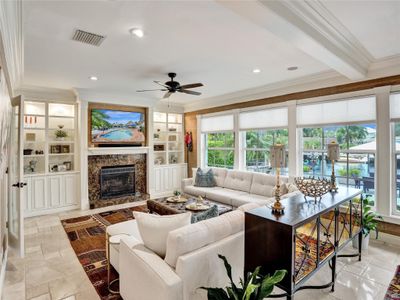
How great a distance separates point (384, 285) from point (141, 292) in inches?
104

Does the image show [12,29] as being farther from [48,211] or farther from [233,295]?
[48,211]

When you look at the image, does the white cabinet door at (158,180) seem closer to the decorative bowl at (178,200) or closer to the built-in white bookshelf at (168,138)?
the built-in white bookshelf at (168,138)

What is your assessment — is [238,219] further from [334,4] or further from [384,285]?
[334,4]

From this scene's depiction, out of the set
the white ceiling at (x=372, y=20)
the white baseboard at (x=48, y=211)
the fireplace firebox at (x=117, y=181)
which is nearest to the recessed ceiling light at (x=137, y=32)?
the white ceiling at (x=372, y=20)

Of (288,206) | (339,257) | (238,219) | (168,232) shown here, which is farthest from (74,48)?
(339,257)

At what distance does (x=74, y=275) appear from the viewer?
2740 mm

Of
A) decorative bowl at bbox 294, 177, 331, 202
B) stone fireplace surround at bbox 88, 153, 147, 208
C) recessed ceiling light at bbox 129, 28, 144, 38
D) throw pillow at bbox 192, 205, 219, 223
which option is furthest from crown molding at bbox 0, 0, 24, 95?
stone fireplace surround at bbox 88, 153, 147, 208

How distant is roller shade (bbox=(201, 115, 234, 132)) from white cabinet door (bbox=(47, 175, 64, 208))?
403cm

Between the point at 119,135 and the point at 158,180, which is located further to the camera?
the point at 158,180

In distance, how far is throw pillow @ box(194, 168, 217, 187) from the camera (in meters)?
5.79

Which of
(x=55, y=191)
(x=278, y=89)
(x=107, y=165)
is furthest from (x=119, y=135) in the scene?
(x=278, y=89)

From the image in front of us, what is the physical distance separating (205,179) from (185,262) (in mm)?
4128

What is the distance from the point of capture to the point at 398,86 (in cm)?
348

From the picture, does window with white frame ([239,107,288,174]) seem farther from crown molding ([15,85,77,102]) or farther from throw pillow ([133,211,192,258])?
crown molding ([15,85,77,102])
